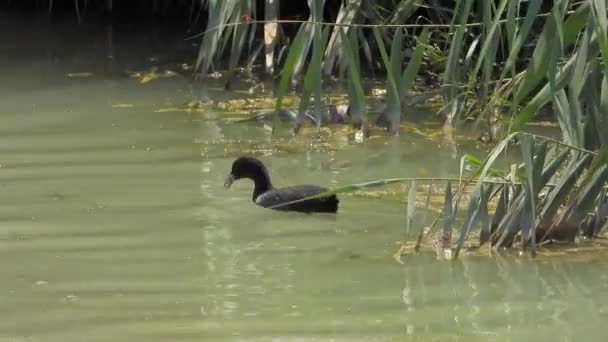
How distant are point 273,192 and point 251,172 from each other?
0.26 metres

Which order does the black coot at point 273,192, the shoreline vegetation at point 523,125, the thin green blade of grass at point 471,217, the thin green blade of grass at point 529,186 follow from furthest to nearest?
the black coot at point 273,192 → the thin green blade of grass at point 471,217 → the shoreline vegetation at point 523,125 → the thin green blade of grass at point 529,186

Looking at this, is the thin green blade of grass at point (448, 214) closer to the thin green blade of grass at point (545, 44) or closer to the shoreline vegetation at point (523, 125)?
the shoreline vegetation at point (523, 125)

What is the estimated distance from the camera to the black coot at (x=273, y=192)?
22.8 feet

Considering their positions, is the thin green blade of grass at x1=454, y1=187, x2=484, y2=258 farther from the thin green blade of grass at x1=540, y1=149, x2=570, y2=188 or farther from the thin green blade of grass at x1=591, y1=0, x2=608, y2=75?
the thin green blade of grass at x1=591, y1=0, x2=608, y2=75

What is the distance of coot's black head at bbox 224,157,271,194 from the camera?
24.1 ft

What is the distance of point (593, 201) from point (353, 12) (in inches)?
115

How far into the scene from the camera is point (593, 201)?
6117mm

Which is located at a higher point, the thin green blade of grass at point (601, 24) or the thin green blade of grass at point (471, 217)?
the thin green blade of grass at point (601, 24)

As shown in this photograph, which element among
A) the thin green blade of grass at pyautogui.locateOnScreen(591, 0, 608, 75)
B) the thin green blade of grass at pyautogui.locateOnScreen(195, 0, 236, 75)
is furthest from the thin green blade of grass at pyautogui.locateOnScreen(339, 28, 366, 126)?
the thin green blade of grass at pyautogui.locateOnScreen(195, 0, 236, 75)

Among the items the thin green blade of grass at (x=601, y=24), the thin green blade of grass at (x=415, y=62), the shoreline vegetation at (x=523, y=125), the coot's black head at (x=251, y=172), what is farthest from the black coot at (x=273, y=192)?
the thin green blade of grass at (x=601, y=24)

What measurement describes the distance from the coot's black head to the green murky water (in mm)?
120

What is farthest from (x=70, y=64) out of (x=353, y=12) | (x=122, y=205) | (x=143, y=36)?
(x=122, y=205)

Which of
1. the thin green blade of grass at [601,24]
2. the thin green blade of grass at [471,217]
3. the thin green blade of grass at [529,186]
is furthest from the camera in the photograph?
the thin green blade of grass at [471,217]

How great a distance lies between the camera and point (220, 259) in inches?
243
